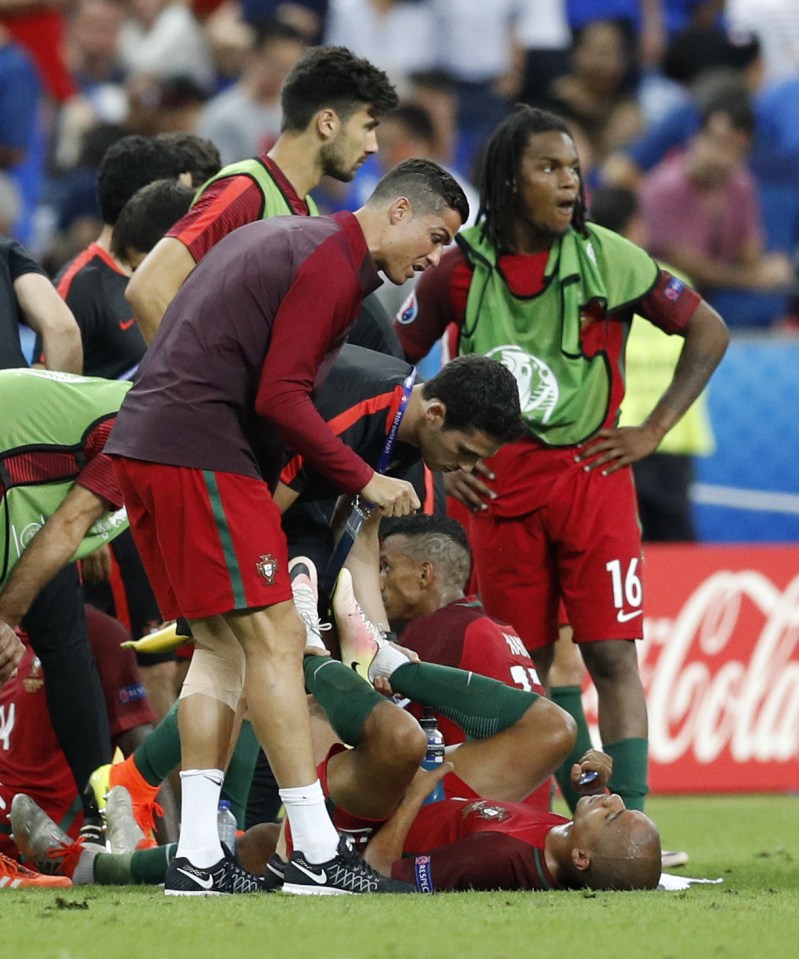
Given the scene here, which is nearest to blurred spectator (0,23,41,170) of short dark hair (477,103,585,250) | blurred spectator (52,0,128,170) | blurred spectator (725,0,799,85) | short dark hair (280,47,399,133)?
blurred spectator (52,0,128,170)

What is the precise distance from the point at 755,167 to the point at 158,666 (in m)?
7.43

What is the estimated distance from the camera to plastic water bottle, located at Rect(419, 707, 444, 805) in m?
5.36

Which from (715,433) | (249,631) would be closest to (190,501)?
(249,631)

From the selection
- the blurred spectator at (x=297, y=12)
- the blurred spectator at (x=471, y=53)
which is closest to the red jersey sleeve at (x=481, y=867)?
the blurred spectator at (x=471, y=53)

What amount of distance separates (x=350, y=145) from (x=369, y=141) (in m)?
0.07

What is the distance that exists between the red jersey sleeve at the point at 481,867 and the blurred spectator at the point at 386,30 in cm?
916

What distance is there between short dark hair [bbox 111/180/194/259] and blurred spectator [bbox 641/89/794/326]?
541 cm

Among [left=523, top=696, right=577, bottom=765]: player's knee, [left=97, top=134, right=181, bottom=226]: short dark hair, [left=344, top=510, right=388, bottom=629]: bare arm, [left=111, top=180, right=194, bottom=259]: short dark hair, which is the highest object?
[left=97, top=134, right=181, bottom=226]: short dark hair

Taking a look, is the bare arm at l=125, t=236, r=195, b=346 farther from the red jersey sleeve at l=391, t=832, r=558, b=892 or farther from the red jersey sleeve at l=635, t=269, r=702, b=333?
the red jersey sleeve at l=391, t=832, r=558, b=892

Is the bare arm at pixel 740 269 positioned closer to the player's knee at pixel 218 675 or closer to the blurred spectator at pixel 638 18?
the blurred spectator at pixel 638 18

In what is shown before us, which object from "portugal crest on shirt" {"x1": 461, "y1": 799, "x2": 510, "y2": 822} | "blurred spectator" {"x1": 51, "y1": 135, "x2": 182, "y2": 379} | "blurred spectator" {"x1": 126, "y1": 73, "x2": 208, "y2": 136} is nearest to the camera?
"portugal crest on shirt" {"x1": 461, "y1": 799, "x2": 510, "y2": 822}

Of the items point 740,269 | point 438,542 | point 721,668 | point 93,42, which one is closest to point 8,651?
point 438,542

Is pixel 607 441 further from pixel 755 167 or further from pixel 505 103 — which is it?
pixel 505 103

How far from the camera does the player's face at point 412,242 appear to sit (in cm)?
507
